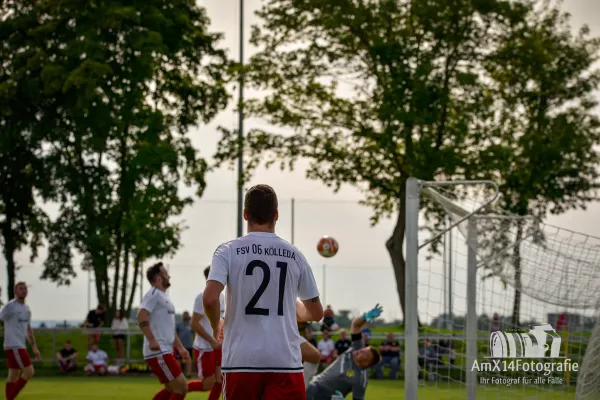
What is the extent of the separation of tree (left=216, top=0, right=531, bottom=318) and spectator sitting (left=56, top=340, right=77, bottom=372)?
8646mm

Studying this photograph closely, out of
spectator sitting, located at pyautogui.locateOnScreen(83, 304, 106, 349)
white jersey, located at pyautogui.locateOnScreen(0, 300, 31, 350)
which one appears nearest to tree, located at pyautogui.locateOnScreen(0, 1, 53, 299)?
spectator sitting, located at pyautogui.locateOnScreen(83, 304, 106, 349)

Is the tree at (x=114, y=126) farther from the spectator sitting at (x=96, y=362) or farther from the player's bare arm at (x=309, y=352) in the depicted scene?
the player's bare arm at (x=309, y=352)

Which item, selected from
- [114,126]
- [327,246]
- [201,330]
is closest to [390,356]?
[327,246]

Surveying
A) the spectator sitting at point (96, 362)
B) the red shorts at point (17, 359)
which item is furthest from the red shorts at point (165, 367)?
the spectator sitting at point (96, 362)

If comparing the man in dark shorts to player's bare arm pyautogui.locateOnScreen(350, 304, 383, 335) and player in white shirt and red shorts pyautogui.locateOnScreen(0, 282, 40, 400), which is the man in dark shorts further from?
player in white shirt and red shorts pyautogui.locateOnScreen(0, 282, 40, 400)

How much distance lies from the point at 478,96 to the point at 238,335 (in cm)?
2705

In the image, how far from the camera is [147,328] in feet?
44.2

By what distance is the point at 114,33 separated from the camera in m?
32.5

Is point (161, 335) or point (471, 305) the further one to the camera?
point (471, 305)

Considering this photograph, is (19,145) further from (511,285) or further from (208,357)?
(511,285)

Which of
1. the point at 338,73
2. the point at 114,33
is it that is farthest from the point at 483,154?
the point at 114,33

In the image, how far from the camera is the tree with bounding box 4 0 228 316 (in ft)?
105

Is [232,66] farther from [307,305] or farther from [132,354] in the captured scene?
[307,305]

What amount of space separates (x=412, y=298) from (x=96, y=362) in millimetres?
16663
